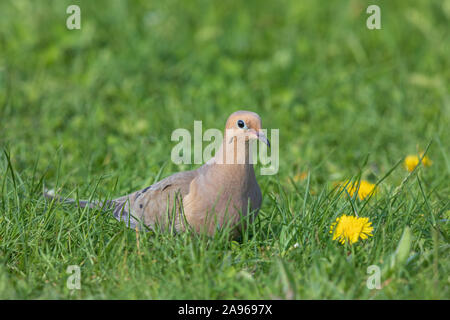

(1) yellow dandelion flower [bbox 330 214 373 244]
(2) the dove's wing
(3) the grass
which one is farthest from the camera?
(2) the dove's wing

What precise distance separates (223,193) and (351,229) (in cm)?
71

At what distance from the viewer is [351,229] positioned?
11.1 feet

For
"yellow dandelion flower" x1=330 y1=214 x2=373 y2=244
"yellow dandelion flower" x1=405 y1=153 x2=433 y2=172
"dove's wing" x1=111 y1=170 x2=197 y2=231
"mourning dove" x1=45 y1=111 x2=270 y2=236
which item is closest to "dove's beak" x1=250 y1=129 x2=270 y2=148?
"mourning dove" x1=45 y1=111 x2=270 y2=236

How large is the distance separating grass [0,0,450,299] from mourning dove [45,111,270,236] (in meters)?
0.11

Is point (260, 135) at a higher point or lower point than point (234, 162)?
higher

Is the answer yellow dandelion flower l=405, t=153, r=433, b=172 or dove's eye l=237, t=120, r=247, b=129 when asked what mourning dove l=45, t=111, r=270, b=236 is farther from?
yellow dandelion flower l=405, t=153, r=433, b=172

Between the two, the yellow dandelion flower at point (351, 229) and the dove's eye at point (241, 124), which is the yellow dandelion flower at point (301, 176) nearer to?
the dove's eye at point (241, 124)

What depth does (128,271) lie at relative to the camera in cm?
323

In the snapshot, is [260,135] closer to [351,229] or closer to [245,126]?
[245,126]

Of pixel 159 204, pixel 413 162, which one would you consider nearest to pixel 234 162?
pixel 159 204

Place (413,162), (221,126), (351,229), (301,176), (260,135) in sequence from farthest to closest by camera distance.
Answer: (221,126)
(301,176)
(413,162)
(260,135)
(351,229)

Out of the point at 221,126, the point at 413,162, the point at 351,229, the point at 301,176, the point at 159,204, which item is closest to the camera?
the point at 351,229

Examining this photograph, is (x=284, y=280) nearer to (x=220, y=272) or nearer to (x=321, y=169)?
(x=220, y=272)

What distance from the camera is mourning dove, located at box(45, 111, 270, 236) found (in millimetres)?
3582
